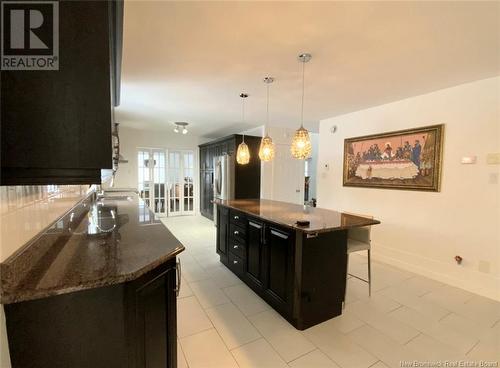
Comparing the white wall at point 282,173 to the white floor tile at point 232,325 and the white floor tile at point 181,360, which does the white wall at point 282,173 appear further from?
the white floor tile at point 181,360

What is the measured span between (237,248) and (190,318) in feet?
3.17

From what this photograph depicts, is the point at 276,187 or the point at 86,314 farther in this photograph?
the point at 276,187

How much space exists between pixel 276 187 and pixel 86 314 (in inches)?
189

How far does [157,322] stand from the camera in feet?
3.91

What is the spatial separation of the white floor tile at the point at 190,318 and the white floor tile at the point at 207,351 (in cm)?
7

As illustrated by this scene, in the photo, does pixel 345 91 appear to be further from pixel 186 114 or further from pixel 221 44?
pixel 186 114

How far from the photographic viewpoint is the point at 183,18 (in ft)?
5.46

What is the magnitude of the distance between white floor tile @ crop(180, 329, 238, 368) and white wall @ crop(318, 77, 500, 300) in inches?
112

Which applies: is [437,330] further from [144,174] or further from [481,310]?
[144,174]

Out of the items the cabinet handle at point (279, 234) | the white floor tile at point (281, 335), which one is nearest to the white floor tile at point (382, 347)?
the white floor tile at point (281, 335)

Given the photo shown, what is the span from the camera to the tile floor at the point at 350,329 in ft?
5.61

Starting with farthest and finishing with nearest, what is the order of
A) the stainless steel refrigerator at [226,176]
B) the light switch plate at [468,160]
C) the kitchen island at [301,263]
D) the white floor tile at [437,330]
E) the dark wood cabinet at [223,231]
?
the stainless steel refrigerator at [226,176]
the dark wood cabinet at [223,231]
the light switch plate at [468,160]
the kitchen island at [301,263]
the white floor tile at [437,330]

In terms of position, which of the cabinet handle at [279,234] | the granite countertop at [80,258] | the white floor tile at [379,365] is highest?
the granite countertop at [80,258]

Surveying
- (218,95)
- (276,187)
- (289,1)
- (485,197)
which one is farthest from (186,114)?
(485,197)
